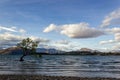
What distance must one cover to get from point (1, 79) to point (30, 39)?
90167 millimetres

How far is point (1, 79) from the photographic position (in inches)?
1268

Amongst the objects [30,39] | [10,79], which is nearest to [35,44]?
[30,39]

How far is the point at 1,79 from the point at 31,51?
8826 cm

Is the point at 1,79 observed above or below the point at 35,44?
below

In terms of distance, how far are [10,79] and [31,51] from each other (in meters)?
88.1

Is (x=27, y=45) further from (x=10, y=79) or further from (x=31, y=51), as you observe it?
(x=10, y=79)

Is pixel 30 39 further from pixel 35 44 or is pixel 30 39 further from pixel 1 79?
pixel 1 79

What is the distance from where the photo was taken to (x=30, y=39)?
122062mm

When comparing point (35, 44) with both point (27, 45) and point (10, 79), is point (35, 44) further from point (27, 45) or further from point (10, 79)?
point (10, 79)

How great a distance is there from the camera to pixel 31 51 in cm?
12031

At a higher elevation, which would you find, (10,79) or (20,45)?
(20,45)

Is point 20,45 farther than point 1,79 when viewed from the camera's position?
Yes

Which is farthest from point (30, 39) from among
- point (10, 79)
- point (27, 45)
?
point (10, 79)

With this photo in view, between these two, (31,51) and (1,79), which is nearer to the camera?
(1,79)
